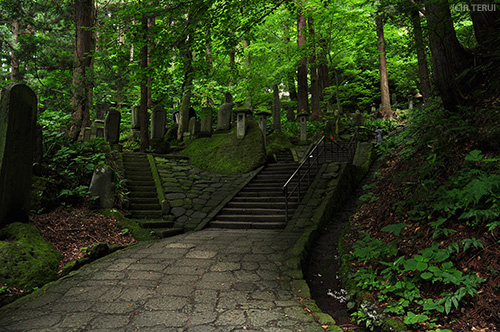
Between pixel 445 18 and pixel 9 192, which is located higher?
pixel 445 18

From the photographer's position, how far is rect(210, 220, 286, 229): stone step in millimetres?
6898

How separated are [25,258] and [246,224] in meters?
4.53

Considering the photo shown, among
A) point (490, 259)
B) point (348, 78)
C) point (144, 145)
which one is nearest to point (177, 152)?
point (144, 145)

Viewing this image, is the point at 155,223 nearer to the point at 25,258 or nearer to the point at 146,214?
the point at 146,214

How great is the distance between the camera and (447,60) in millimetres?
5027

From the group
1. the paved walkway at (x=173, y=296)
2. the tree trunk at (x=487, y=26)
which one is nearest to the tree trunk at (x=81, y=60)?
the paved walkway at (x=173, y=296)

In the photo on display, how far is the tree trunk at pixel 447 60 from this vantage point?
4.93 metres

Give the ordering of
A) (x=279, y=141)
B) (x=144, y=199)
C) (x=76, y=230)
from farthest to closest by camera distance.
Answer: (x=279, y=141) < (x=144, y=199) < (x=76, y=230)

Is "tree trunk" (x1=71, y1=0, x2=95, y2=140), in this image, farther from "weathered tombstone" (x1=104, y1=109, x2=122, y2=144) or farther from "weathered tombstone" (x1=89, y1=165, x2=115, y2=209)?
"weathered tombstone" (x1=89, y1=165, x2=115, y2=209)

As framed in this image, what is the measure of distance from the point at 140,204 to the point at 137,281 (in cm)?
429

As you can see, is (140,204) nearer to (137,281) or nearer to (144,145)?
(137,281)

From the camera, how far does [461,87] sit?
5.20 metres

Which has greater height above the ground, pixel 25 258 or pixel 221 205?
pixel 25 258

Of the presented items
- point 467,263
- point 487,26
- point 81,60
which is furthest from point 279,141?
point 467,263
